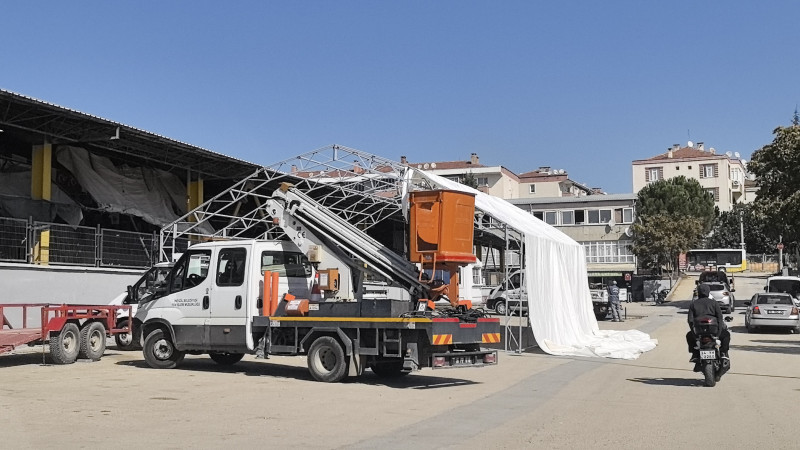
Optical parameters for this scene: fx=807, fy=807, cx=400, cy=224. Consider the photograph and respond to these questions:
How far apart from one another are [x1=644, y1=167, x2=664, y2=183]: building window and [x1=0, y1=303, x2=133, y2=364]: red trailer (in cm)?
8988

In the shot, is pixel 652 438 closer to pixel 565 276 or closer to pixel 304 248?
pixel 304 248

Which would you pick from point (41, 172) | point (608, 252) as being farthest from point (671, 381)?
point (608, 252)

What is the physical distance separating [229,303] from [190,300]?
0.95 meters

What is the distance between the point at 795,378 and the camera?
48.2ft

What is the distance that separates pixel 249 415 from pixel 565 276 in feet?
47.9

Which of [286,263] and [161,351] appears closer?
[286,263]

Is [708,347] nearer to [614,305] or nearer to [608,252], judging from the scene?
[614,305]

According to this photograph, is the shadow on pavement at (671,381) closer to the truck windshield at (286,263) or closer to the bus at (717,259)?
the truck windshield at (286,263)

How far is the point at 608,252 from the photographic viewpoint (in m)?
71.8

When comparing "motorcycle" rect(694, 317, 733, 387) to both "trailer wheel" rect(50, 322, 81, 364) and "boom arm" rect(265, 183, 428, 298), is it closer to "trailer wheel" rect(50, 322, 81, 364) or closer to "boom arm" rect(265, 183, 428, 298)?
"boom arm" rect(265, 183, 428, 298)

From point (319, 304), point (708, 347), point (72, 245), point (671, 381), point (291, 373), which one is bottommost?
point (671, 381)

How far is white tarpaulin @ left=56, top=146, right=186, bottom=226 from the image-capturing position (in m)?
26.8

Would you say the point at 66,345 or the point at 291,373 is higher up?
the point at 66,345

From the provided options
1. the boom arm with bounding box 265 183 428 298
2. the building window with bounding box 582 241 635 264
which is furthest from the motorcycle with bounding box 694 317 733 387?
the building window with bounding box 582 241 635 264
